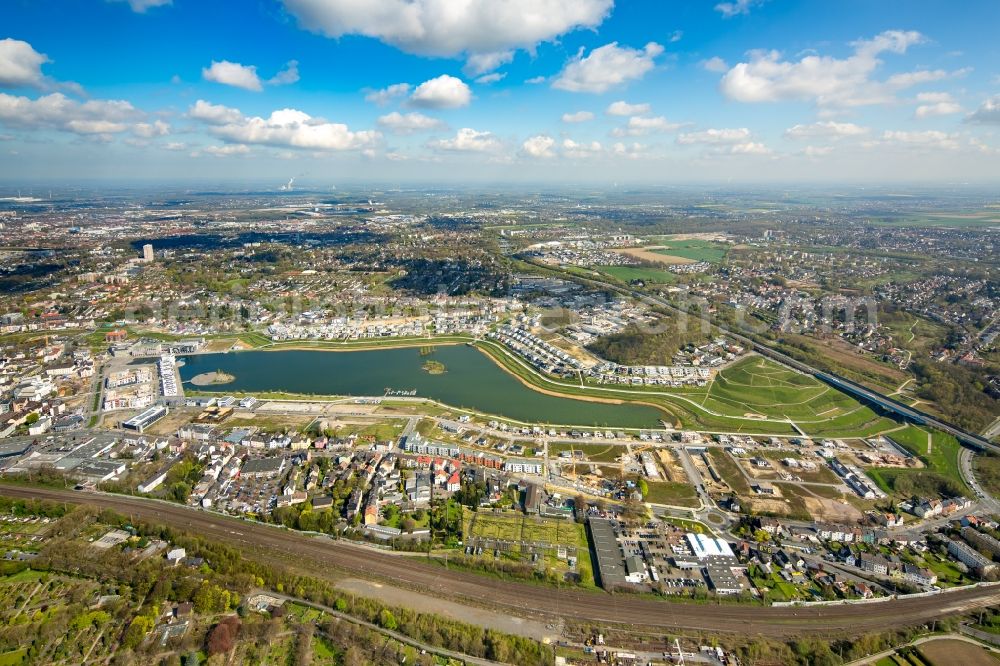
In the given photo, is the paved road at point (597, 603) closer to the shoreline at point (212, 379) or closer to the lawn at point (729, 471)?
the lawn at point (729, 471)

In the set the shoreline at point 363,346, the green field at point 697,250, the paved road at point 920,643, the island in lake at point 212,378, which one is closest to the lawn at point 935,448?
the paved road at point 920,643

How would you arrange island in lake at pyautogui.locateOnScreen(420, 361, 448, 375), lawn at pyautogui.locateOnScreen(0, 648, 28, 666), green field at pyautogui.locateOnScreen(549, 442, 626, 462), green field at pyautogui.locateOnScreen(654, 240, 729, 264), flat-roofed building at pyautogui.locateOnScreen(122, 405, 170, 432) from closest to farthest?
1. lawn at pyautogui.locateOnScreen(0, 648, 28, 666)
2. green field at pyautogui.locateOnScreen(549, 442, 626, 462)
3. flat-roofed building at pyautogui.locateOnScreen(122, 405, 170, 432)
4. island in lake at pyautogui.locateOnScreen(420, 361, 448, 375)
5. green field at pyautogui.locateOnScreen(654, 240, 729, 264)

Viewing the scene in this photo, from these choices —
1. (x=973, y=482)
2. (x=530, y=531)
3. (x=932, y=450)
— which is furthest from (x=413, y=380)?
(x=973, y=482)

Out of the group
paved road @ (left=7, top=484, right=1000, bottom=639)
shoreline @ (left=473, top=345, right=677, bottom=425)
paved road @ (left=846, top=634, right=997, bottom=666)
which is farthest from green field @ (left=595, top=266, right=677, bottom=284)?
paved road @ (left=846, top=634, right=997, bottom=666)

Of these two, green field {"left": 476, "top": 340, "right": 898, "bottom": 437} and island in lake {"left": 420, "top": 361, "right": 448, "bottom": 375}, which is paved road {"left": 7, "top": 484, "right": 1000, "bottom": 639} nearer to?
green field {"left": 476, "top": 340, "right": 898, "bottom": 437}

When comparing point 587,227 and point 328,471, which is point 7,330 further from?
point 587,227
